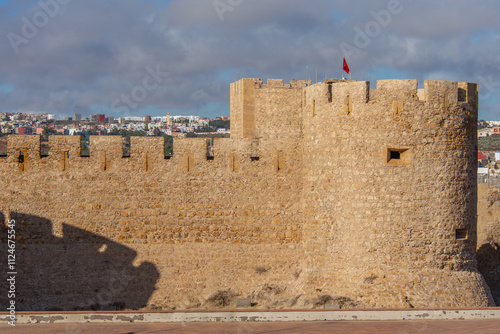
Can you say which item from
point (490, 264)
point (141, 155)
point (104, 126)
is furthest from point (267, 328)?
point (104, 126)

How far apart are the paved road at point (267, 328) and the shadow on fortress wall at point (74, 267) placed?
12.1 ft

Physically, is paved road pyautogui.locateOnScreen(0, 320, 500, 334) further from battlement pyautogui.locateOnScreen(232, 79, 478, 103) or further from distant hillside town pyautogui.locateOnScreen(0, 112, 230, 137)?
distant hillside town pyautogui.locateOnScreen(0, 112, 230, 137)

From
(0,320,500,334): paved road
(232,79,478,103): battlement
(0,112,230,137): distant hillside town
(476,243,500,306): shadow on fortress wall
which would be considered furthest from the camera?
(0,112,230,137): distant hillside town

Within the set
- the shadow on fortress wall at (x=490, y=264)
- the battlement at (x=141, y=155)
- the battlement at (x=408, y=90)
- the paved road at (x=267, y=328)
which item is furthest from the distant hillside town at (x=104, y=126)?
the paved road at (x=267, y=328)

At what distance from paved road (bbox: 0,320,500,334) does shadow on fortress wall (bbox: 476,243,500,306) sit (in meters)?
7.20

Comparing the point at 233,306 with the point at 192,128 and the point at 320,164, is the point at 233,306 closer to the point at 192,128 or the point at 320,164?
the point at 320,164

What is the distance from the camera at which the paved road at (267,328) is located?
9922mm

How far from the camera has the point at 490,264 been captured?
1752 cm

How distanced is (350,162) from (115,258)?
548 centimetres

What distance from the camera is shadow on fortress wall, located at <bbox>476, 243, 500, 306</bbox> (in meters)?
17.3

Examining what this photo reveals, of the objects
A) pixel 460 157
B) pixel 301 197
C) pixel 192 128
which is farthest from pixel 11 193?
pixel 192 128

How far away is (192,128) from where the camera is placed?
189 ft

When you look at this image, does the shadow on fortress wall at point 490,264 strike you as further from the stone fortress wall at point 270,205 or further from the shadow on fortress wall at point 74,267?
the shadow on fortress wall at point 74,267

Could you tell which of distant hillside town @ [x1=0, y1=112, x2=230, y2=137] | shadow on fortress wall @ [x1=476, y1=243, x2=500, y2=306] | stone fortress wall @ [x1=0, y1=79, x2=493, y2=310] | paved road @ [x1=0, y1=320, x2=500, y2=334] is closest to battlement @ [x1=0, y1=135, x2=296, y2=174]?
stone fortress wall @ [x1=0, y1=79, x2=493, y2=310]
